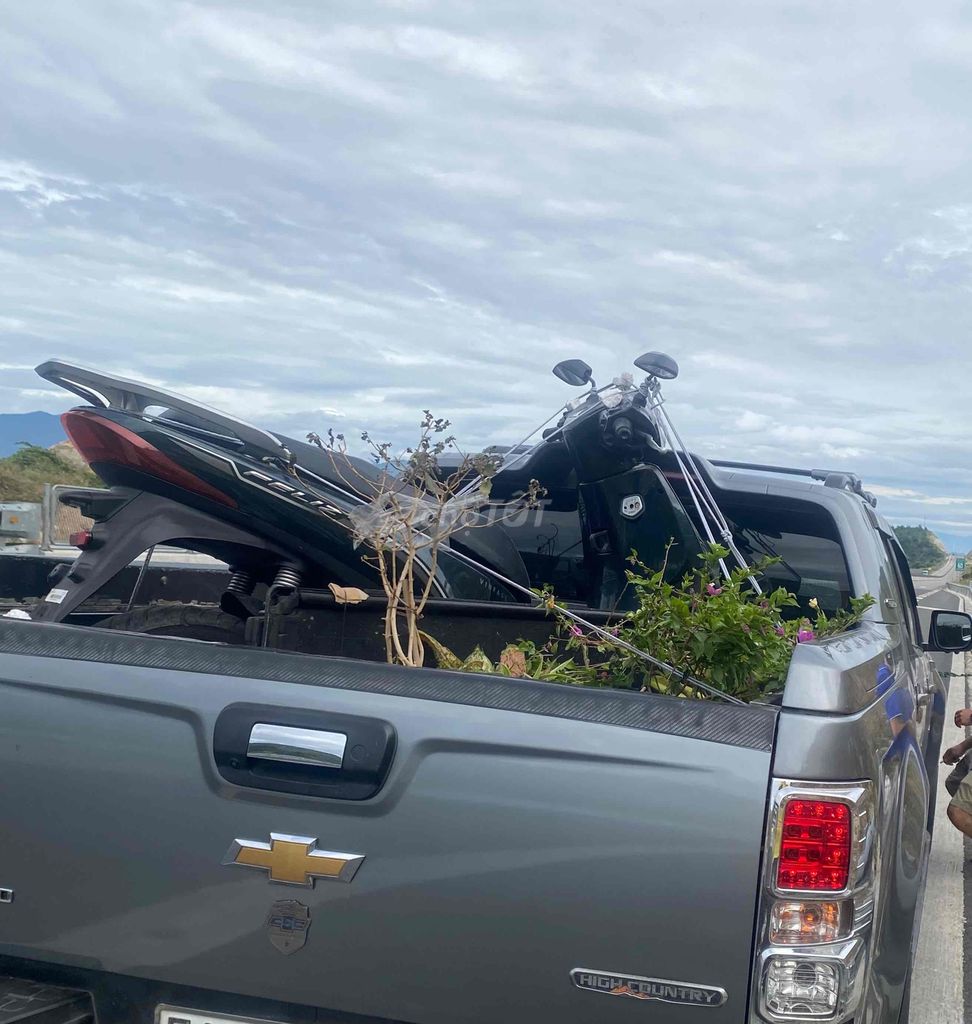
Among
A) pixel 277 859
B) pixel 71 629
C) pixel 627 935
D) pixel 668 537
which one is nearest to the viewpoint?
pixel 627 935

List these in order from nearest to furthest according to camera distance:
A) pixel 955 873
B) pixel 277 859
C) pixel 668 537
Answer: pixel 277 859, pixel 668 537, pixel 955 873

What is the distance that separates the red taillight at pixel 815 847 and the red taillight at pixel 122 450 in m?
2.11

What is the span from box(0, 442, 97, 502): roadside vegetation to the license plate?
39762 millimetres

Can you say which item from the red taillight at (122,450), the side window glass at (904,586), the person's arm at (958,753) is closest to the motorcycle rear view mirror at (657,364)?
the side window glass at (904,586)

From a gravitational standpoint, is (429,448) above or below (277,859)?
above

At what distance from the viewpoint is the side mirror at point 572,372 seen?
500 centimetres

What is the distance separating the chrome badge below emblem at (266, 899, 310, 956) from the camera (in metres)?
2.20

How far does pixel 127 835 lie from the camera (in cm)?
231

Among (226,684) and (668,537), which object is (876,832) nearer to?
(226,684)

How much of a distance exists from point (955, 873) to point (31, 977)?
5557 millimetres

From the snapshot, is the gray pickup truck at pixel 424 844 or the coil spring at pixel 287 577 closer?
the gray pickup truck at pixel 424 844

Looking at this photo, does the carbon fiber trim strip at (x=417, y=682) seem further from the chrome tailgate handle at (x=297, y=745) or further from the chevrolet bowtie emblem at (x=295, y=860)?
the chevrolet bowtie emblem at (x=295, y=860)

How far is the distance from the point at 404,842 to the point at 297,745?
272 mm

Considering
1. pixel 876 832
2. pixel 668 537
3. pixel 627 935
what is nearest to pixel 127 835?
pixel 627 935
